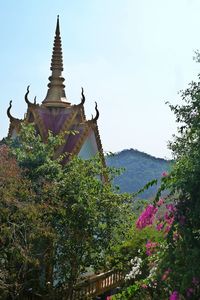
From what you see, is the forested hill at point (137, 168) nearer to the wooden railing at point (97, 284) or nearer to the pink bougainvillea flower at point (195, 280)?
the wooden railing at point (97, 284)

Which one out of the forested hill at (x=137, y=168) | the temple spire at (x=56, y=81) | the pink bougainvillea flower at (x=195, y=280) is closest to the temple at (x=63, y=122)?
the temple spire at (x=56, y=81)

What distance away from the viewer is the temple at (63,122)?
13.7 m

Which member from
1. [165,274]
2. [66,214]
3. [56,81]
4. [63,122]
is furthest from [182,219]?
[56,81]

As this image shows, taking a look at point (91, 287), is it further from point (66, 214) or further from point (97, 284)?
point (66, 214)

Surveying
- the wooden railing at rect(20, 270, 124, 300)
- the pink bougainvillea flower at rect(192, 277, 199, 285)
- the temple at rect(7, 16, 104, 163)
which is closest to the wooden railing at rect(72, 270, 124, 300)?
the wooden railing at rect(20, 270, 124, 300)

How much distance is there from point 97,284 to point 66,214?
3.03 meters

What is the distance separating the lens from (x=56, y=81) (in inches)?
596

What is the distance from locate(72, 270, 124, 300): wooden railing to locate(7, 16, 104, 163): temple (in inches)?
131

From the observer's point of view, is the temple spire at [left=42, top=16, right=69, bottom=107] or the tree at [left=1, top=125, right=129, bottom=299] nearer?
the tree at [left=1, top=125, right=129, bottom=299]

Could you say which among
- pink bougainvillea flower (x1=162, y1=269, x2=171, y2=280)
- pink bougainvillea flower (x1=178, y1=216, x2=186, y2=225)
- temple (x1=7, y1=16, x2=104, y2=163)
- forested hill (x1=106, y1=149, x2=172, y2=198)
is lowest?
pink bougainvillea flower (x1=162, y1=269, x2=171, y2=280)

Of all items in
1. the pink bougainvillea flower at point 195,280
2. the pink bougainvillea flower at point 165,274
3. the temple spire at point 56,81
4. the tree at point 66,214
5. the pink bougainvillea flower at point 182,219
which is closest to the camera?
the pink bougainvillea flower at point 195,280

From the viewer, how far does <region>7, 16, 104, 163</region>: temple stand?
1367 centimetres

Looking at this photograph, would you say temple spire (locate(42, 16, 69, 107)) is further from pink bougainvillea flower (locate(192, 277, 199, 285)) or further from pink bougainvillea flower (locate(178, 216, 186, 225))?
pink bougainvillea flower (locate(192, 277, 199, 285))

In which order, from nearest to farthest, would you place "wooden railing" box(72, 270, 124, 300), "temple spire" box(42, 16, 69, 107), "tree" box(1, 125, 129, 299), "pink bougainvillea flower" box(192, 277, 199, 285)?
1. "pink bougainvillea flower" box(192, 277, 199, 285)
2. "tree" box(1, 125, 129, 299)
3. "wooden railing" box(72, 270, 124, 300)
4. "temple spire" box(42, 16, 69, 107)
